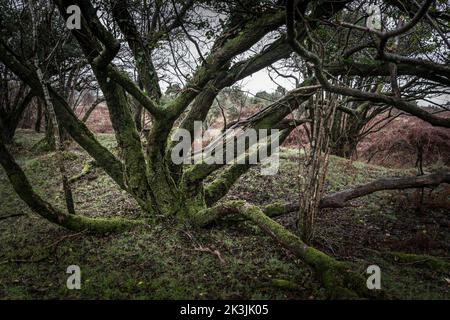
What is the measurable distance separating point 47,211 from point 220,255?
220cm

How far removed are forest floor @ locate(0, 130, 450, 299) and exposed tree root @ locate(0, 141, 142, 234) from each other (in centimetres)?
15

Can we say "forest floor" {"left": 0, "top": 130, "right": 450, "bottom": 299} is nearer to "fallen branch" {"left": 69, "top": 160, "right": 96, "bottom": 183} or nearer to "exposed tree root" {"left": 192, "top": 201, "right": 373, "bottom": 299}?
"exposed tree root" {"left": 192, "top": 201, "right": 373, "bottom": 299}

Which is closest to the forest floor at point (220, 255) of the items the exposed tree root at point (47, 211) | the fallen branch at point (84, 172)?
the exposed tree root at point (47, 211)

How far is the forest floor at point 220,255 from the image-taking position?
316 centimetres

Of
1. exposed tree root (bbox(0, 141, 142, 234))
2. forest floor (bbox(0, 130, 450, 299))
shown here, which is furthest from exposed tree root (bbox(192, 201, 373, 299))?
exposed tree root (bbox(0, 141, 142, 234))

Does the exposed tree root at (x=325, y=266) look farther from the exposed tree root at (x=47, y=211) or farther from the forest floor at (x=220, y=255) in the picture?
the exposed tree root at (x=47, y=211)

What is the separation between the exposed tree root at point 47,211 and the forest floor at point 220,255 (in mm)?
151

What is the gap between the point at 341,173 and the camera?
7676 mm

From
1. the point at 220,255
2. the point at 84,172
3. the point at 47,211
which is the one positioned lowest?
the point at 220,255

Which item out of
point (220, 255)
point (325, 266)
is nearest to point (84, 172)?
point (220, 255)

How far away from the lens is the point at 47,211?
3.90 m

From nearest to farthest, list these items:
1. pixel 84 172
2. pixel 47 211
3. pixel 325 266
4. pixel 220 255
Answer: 1. pixel 325 266
2. pixel 220 255
3. pixel 47 211
4. pixel 84 172

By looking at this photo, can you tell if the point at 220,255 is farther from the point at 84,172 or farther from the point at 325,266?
the point at 84,172
